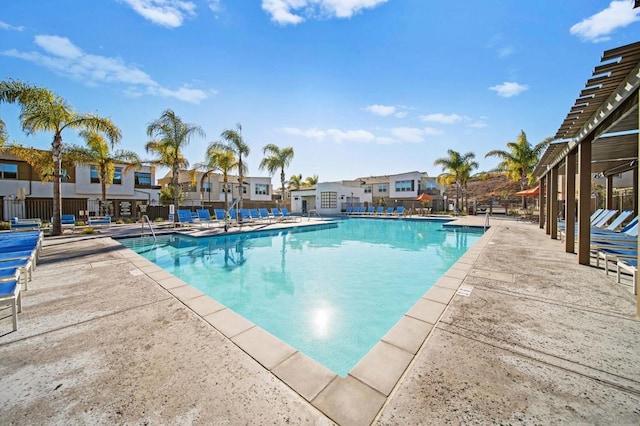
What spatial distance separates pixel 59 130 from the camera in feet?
35.1

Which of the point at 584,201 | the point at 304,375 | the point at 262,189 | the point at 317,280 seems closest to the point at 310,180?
the point at 262,189

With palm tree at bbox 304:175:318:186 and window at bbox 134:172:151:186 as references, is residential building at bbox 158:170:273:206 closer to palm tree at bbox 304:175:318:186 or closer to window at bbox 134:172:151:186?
window at bbox 134:172:151:186

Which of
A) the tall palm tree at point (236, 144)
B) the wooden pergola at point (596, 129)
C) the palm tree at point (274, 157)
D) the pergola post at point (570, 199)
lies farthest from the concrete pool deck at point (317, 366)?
the palm tree at point (274, 157)

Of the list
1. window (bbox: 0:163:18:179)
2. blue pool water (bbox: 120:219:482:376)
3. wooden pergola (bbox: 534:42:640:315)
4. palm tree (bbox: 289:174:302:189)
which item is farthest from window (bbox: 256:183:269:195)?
wooden pergola (bbox: 534:42:640:315)

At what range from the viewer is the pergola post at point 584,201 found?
17.2 ft

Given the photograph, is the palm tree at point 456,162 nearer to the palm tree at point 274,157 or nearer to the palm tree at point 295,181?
the palm tree at point 274,157

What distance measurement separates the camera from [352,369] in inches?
82.7

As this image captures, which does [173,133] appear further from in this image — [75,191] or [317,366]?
[317,366]

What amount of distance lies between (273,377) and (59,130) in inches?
571

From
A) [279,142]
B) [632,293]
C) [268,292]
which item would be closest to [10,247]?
[268,292]

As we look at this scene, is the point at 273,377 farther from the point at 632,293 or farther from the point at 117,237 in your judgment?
the point at 117,237

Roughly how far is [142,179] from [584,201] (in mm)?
30938

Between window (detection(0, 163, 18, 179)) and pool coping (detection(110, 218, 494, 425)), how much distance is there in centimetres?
2559

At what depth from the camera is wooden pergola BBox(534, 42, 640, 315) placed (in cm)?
323
